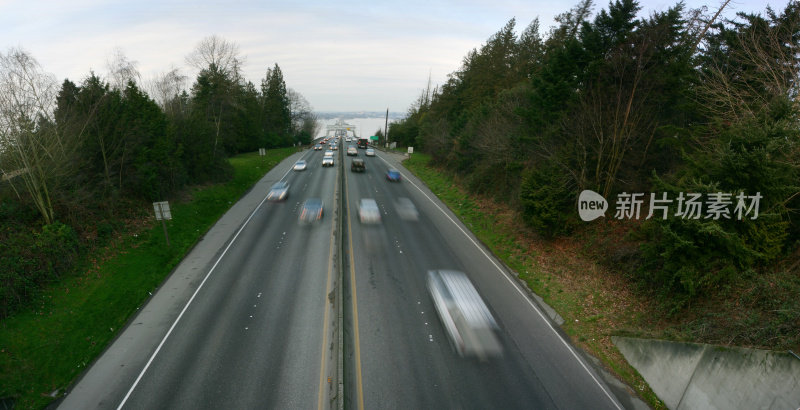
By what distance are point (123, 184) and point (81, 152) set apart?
11.5 ft

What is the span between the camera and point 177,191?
89.3 ft

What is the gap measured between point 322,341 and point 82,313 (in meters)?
10.0

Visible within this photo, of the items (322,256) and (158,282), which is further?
(322,256)

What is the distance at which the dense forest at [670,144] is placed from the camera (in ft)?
34.4

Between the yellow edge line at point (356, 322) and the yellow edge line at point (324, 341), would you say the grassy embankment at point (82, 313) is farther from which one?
the yellow edge line at point (356, 322)

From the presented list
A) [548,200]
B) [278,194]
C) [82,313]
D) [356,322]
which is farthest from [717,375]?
[278,194]

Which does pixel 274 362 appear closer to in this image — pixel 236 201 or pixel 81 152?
pixel 81 152

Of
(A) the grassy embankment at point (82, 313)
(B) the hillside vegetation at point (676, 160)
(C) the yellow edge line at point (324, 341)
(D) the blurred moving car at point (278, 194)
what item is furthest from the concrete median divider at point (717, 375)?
(D) the blurred moving car at point (278, 194)

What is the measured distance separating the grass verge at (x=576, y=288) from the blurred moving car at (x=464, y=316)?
3239mm

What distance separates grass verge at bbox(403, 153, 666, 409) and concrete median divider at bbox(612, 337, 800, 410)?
1.85ft

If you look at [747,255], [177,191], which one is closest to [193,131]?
[177,191]

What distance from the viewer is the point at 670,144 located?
670 inches

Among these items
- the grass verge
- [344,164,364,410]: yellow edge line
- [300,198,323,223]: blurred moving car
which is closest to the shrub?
the grass verge

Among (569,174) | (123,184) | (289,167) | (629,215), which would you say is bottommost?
(289,167)
